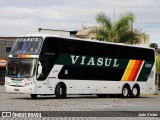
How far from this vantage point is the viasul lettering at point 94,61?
33.3 meters

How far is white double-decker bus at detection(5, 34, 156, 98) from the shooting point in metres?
31.0

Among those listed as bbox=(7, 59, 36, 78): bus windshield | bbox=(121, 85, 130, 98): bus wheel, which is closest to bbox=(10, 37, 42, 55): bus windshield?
bbox=(7, 59, 36, 78): bus windshield

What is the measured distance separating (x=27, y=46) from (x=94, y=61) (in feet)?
17.2

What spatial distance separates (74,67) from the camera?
33219 millimetres

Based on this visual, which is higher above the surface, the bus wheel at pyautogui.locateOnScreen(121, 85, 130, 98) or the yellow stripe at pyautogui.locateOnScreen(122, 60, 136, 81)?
the yellow stripe at pyautogui.locateOnScreen(122, 60, 136, 81)

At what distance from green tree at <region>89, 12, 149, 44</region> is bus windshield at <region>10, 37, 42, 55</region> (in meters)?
18.0

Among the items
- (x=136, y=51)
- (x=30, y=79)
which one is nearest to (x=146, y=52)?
(x=136, y=51)

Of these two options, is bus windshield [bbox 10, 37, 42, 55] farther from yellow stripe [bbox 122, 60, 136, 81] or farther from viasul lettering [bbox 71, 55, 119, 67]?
yellow stripe [bbox 122, 60, 136, 81]

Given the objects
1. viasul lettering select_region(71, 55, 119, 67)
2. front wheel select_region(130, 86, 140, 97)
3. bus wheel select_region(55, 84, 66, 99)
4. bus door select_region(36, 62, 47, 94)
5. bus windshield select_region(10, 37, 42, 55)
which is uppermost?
Answer: bus windshield select_region(10, 37, 42, 55)

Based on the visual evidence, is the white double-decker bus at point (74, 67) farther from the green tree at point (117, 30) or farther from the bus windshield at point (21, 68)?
the green tree at point (117, 30)

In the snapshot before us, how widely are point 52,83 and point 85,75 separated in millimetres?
3219

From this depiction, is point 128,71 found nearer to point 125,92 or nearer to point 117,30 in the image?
point 125,92

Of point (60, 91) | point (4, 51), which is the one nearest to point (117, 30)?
point (60, 91)

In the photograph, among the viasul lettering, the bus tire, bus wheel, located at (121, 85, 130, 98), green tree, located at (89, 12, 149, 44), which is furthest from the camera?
green tree, located at (89, 12, 149, 44)
